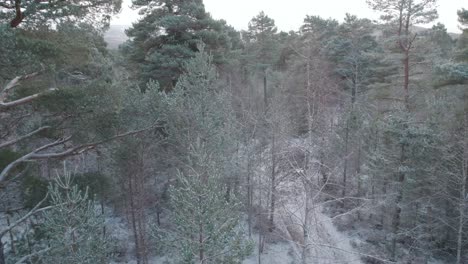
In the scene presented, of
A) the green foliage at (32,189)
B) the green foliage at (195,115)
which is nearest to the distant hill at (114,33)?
the green foliage at (195,115)

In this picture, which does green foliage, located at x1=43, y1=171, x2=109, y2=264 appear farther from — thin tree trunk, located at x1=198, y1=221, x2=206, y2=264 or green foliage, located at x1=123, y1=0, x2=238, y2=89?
green foliage, located at x1=123, y1=0, x2=238, y2=89

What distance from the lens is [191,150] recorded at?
1045cm

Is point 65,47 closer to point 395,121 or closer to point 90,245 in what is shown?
point 90,245

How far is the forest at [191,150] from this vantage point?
23.4 ft

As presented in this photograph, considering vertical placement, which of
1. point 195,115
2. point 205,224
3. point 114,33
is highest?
point 114,33

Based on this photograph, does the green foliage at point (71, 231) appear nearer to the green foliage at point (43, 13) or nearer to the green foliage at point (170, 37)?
the green foliage at point (43, 13)

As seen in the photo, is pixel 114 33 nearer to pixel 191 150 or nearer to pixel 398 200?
pixel 191 150

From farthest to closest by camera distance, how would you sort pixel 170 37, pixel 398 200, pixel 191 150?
pixel 170 37
pixel 398 200
pixel 191 150

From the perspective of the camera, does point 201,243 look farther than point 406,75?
No

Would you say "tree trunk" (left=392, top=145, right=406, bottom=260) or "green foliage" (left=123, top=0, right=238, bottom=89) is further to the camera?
"green foliage" (left=123, top=0, right=238, bottom=89)

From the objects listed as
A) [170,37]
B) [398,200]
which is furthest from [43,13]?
[398,200]

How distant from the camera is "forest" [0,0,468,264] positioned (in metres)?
7.12

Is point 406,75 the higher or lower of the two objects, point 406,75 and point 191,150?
the higher

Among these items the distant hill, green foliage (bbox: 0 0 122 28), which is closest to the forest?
green foliage (bbox: 0 0 122 28)
